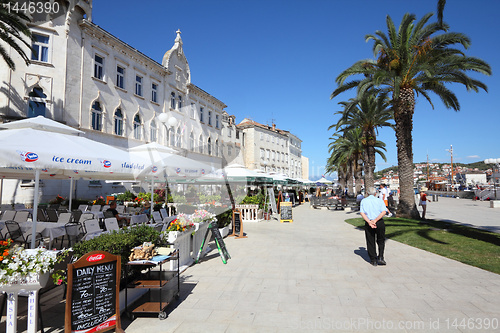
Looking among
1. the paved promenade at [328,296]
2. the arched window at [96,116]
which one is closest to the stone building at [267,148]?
the arched window at [96,116]

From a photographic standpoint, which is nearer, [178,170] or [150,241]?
[150,241]

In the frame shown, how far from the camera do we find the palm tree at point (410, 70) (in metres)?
14.4

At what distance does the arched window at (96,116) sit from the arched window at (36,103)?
3.22 meters

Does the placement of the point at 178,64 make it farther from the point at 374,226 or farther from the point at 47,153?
the point at 374,226

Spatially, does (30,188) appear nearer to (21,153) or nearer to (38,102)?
(38,102)

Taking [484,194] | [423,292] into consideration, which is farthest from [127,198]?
[484,194]

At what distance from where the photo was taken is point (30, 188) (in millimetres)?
17469

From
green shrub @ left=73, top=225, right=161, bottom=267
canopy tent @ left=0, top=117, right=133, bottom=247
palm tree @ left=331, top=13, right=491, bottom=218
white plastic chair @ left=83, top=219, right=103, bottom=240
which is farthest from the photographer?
palm tree @ left=331, top=13, right=491, bottom=218

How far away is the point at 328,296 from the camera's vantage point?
515 centimetres

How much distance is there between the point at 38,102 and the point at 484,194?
4682 cm

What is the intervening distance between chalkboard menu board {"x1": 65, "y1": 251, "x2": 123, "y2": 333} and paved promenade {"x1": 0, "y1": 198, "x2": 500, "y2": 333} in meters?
0.48

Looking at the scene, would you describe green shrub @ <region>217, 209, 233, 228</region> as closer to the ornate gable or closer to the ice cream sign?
the ice cream sign

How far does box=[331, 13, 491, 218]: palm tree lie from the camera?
14.4 metres

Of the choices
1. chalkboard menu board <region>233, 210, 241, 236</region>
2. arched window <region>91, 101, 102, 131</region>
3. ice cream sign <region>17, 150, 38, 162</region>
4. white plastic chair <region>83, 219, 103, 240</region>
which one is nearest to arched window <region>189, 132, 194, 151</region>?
arched window <region>91, 101, 102, 131</region>
